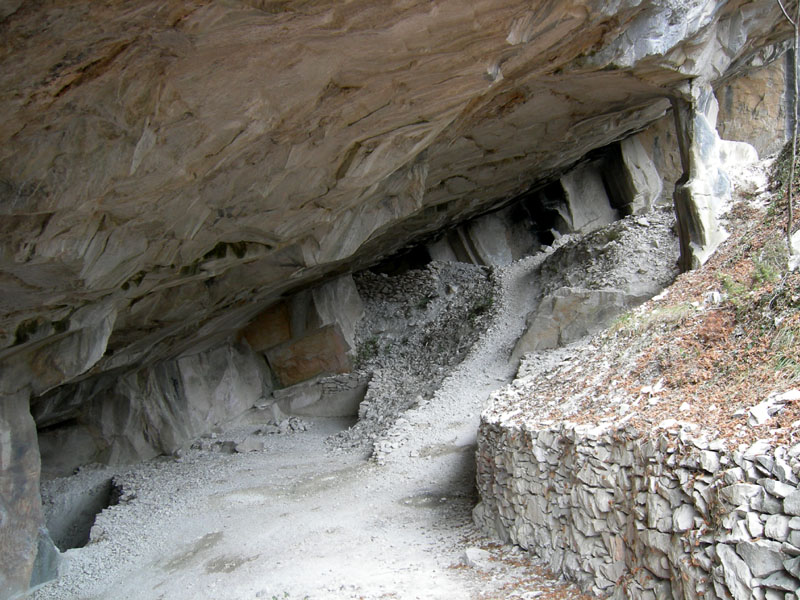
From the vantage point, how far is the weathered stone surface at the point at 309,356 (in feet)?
63.8

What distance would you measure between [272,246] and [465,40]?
5243 millimetres

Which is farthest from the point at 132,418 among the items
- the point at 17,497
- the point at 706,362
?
the point at 706,362

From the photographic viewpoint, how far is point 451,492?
10586mm

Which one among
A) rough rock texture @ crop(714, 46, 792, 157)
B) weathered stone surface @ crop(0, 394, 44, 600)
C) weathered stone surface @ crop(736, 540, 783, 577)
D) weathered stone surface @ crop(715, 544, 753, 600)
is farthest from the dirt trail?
rough rock texture @ crop(714, 46, 792, 157)

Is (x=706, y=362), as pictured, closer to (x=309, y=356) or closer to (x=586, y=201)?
(x=309, y=356)

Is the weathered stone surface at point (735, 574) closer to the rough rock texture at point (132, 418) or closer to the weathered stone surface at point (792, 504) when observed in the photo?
the weathered stone surface at point (792, 504)

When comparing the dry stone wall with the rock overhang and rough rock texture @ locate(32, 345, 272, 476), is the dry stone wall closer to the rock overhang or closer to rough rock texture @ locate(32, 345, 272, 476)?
the rock overhang

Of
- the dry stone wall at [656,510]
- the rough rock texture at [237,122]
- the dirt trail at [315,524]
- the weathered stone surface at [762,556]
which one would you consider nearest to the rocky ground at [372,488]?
the dirt trail at [315,524]

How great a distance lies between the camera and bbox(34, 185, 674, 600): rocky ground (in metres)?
7.98

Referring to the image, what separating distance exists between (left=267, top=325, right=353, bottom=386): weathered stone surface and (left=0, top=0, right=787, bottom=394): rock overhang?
492cm

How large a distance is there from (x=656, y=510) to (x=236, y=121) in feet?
18.0

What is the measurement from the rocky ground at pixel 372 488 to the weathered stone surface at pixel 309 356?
2.52 ft

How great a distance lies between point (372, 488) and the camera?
11.5 meters

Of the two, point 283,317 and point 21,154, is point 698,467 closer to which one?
point 21,154
